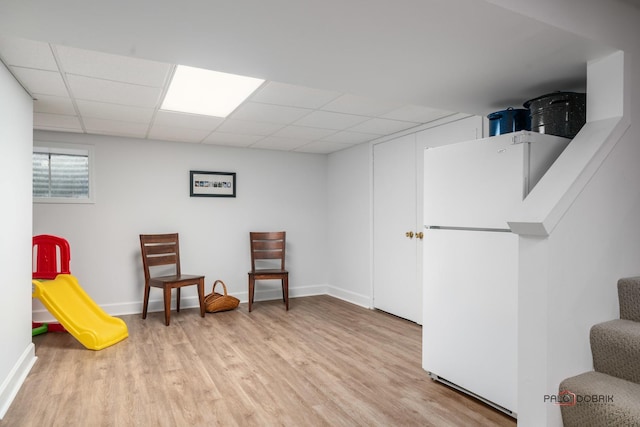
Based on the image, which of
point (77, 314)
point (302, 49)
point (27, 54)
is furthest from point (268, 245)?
point (302, 49)

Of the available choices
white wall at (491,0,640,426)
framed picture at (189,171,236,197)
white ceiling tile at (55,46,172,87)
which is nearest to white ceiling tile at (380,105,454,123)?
white wall at (491,0,640,426)

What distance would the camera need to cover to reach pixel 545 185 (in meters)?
1.71

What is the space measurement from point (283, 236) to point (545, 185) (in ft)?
12.5

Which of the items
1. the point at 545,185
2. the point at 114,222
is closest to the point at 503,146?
the point at 545,185

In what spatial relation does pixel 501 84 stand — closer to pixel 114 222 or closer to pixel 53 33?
pixel 53 33

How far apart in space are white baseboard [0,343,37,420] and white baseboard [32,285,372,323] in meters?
1.34

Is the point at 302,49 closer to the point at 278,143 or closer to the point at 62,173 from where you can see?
the point at 278,143

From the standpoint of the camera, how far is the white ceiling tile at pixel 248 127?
3973 mm

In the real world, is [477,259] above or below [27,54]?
below

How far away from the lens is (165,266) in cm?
485

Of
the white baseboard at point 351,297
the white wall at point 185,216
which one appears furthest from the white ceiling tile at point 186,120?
the white baseboard at point 351,297

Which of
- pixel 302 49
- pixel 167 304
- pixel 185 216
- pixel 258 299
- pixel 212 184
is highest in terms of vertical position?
pixel 302 49

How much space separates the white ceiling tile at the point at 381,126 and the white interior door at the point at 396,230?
158mm

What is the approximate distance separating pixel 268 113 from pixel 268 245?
2087 mm
